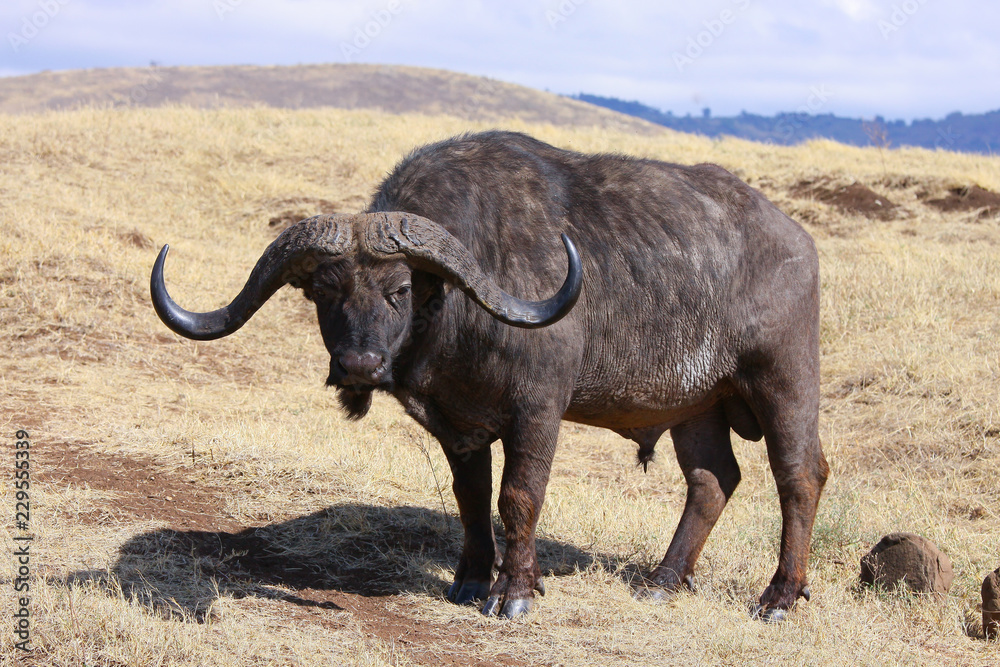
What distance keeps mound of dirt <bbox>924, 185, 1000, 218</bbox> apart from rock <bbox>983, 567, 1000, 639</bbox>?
1229 cm

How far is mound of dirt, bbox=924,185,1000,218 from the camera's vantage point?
1619 centimetres

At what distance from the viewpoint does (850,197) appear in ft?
56.4

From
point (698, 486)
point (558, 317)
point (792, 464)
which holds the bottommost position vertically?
point (698, 486)

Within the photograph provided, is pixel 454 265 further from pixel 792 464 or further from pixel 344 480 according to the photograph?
pixel 344 480

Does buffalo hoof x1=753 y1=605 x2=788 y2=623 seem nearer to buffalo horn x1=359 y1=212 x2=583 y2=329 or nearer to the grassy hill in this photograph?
buffalo horn x1=359 y1=212 x2=583 y2=329

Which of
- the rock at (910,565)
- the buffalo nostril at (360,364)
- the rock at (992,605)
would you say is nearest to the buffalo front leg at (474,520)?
the buffalo nostril at (360,364)

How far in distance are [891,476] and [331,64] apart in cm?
11857

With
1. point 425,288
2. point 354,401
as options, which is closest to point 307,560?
point 354,401

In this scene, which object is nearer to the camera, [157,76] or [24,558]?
[24,558]

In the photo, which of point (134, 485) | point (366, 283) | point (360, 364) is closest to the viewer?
point (360, 364)

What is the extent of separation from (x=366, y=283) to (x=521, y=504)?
1.63 m

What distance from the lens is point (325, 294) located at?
4.77m

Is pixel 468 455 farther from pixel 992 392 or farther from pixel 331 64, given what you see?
pixel 331 64

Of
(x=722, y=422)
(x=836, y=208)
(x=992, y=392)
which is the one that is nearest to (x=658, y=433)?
(x=722, y=422)
